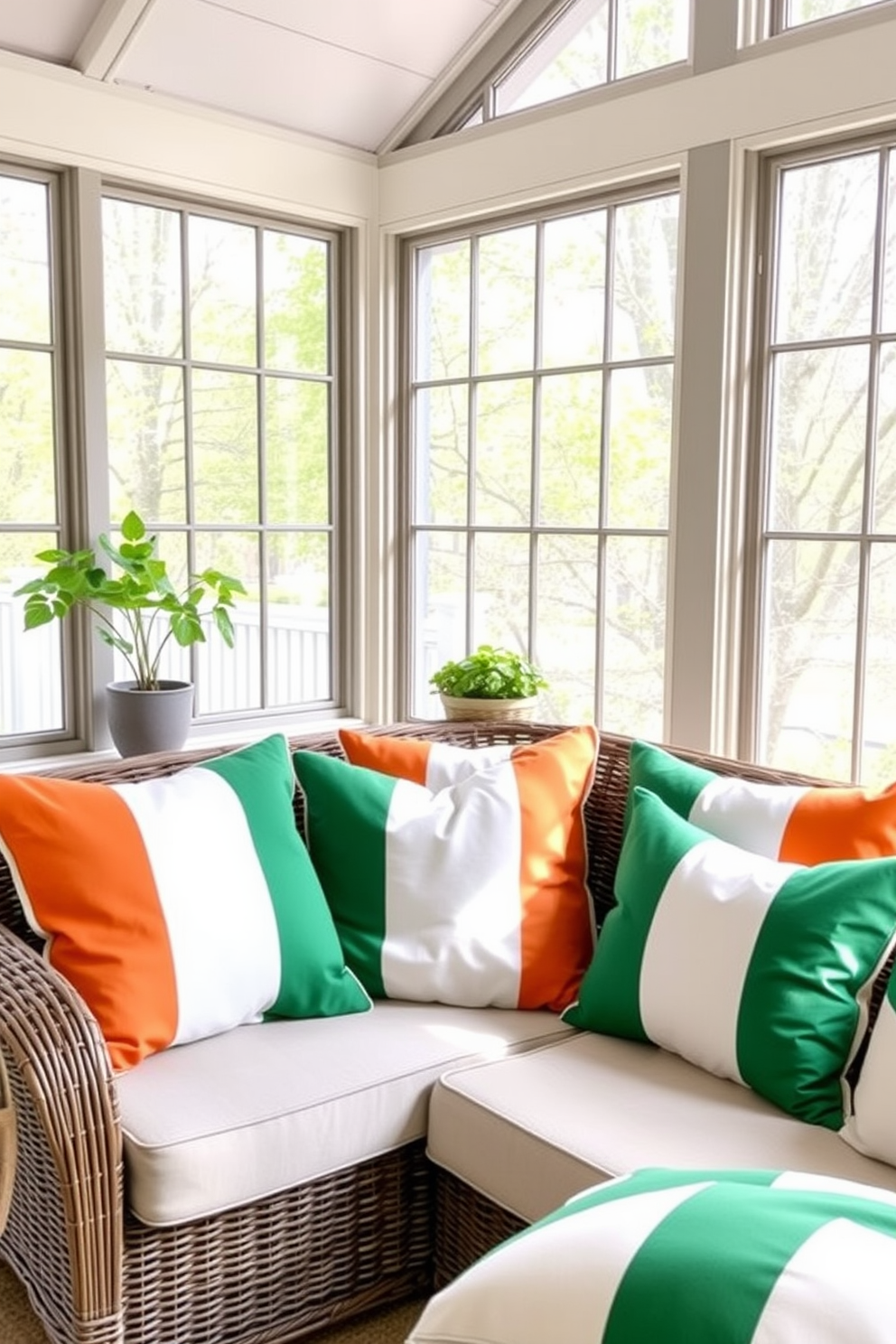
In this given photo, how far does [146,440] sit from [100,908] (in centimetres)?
182

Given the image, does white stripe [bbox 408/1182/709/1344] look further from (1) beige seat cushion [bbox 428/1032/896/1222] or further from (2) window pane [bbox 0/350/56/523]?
(2) window pane [bbox 0/350/56/523]

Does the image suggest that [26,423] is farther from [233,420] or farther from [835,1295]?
[835,1295]

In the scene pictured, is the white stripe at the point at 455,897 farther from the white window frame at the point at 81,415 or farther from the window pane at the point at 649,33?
the window pane at the point at 649,33

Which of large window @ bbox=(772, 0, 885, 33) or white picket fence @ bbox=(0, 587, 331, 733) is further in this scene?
white picket fence @ bbox=(0, 587, 331, 733)

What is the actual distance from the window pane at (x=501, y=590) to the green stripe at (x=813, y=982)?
5.93ft

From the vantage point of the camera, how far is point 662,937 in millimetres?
2012

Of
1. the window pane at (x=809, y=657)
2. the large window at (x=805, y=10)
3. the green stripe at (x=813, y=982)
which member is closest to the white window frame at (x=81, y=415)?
the large window at (x=805, y=10)

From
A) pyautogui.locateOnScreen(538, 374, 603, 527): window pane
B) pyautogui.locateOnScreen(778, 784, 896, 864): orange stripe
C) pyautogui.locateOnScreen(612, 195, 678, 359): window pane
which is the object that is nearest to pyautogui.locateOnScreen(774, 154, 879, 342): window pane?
pyautogui.locateOnScreen(612, 195, 678, 359): window pane

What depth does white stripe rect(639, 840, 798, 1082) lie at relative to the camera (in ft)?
6.24

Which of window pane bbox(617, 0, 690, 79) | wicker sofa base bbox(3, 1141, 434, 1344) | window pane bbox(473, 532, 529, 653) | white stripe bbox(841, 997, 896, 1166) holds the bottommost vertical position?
wicker sofa base bbox(3, 1141, 434, 1344)

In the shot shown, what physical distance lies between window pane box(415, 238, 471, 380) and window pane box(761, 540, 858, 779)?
1.20 m

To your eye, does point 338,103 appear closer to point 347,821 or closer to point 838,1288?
point 347,821

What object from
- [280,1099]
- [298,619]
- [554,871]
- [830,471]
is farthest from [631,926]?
[298,619]

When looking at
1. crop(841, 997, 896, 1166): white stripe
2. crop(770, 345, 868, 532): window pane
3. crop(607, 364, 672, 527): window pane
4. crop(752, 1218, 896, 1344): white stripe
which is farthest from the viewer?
crop(607, 364, 672, 527): window pane
